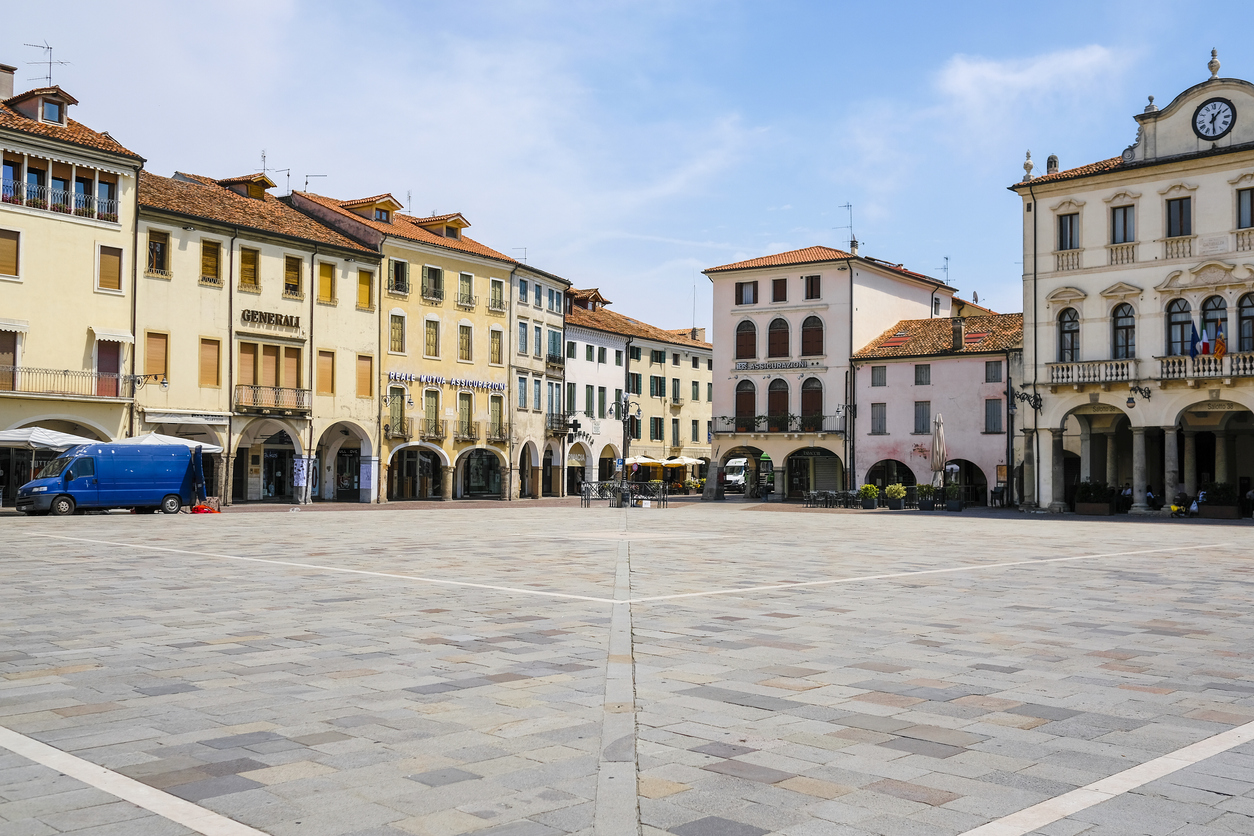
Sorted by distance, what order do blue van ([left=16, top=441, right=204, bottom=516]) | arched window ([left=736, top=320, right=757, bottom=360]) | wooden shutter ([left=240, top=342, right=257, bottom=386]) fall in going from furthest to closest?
arched window ([left=736, top=320, right=757, bottom=360]) → wooden shutter ([left=240, top=342, right=257, bottom=386]) → blue van ([left=16, top=441, right=204, bottom=516])

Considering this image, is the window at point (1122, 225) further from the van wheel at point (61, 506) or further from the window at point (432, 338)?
the van wheel at point (61, 506)

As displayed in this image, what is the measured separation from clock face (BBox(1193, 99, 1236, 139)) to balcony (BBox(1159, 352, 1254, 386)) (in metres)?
7.83

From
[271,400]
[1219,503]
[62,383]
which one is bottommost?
[1219,503]

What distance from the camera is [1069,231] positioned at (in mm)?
43094

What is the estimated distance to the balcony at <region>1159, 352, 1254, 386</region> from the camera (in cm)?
3819

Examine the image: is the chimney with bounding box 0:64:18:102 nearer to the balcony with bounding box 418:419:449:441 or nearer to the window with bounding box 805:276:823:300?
the balcony with bounding box 418:419:449:441

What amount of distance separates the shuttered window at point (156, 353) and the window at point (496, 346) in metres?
18.7

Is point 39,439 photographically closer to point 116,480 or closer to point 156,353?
point 116,480

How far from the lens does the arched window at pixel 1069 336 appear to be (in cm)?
4269

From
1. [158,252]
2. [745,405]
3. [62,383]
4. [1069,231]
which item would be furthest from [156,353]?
[1069,231]

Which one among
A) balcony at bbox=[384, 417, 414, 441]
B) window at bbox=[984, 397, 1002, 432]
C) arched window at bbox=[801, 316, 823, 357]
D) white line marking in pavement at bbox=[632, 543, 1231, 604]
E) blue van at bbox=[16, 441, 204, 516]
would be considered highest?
arched window at bbox=[801, 316, 823, 357]

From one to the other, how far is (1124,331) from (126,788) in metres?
42.0

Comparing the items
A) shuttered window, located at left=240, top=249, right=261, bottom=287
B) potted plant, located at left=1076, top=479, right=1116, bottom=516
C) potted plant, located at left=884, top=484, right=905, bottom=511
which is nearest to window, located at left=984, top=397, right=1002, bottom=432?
potted plant, located at left=884, top=484, right=905, bottom=511

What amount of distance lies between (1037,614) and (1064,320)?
34589 mm
